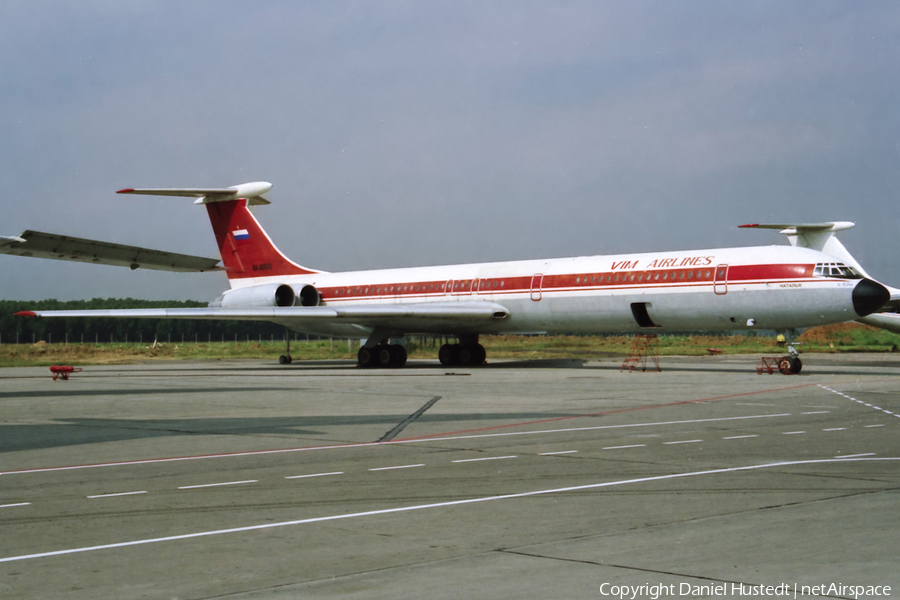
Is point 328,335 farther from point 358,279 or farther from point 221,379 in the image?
point 221,379

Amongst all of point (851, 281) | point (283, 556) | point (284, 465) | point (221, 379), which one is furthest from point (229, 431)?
point (851, 281)

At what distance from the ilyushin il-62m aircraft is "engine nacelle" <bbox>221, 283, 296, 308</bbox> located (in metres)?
0.05

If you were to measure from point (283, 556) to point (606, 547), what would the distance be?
2.02 meters

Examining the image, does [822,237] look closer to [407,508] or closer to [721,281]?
[721,281]

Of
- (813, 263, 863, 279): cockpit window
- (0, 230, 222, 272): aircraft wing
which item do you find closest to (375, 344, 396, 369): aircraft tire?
(813, 263, 863, 279): cockpit window

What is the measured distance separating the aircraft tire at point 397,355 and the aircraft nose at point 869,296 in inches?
657

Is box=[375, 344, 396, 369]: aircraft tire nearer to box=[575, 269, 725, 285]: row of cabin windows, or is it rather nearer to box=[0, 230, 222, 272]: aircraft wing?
box=[575, 269, 725, 285]: row of cabin windows

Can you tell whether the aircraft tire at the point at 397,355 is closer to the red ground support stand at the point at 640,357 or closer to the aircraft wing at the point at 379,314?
the aircraft wing at the point at 379,314

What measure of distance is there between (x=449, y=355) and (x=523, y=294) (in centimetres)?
535

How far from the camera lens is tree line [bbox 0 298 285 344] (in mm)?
84250

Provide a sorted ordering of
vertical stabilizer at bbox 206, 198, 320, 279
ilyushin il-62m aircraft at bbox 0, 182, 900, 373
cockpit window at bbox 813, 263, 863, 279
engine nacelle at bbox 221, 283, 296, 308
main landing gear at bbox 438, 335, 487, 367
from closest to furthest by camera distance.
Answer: cockpit window at bbox 813, 263, 863, 279 → ilyushin il-62m aircraft at bbox 0, 182, 900, 373 → main landing gear at bbox 438, 335, 487, 367 → engine nacelle at bbox 221, 283, 296, 308 → vertical stabilizer at bbox 206, 198, 320, 279

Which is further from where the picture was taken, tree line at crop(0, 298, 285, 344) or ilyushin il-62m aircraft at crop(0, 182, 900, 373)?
tree line at crop(0, 298, 285, 344)

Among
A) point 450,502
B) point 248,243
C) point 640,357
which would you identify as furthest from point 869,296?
point 248,243

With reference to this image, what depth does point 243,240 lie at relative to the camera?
40.0 meters
